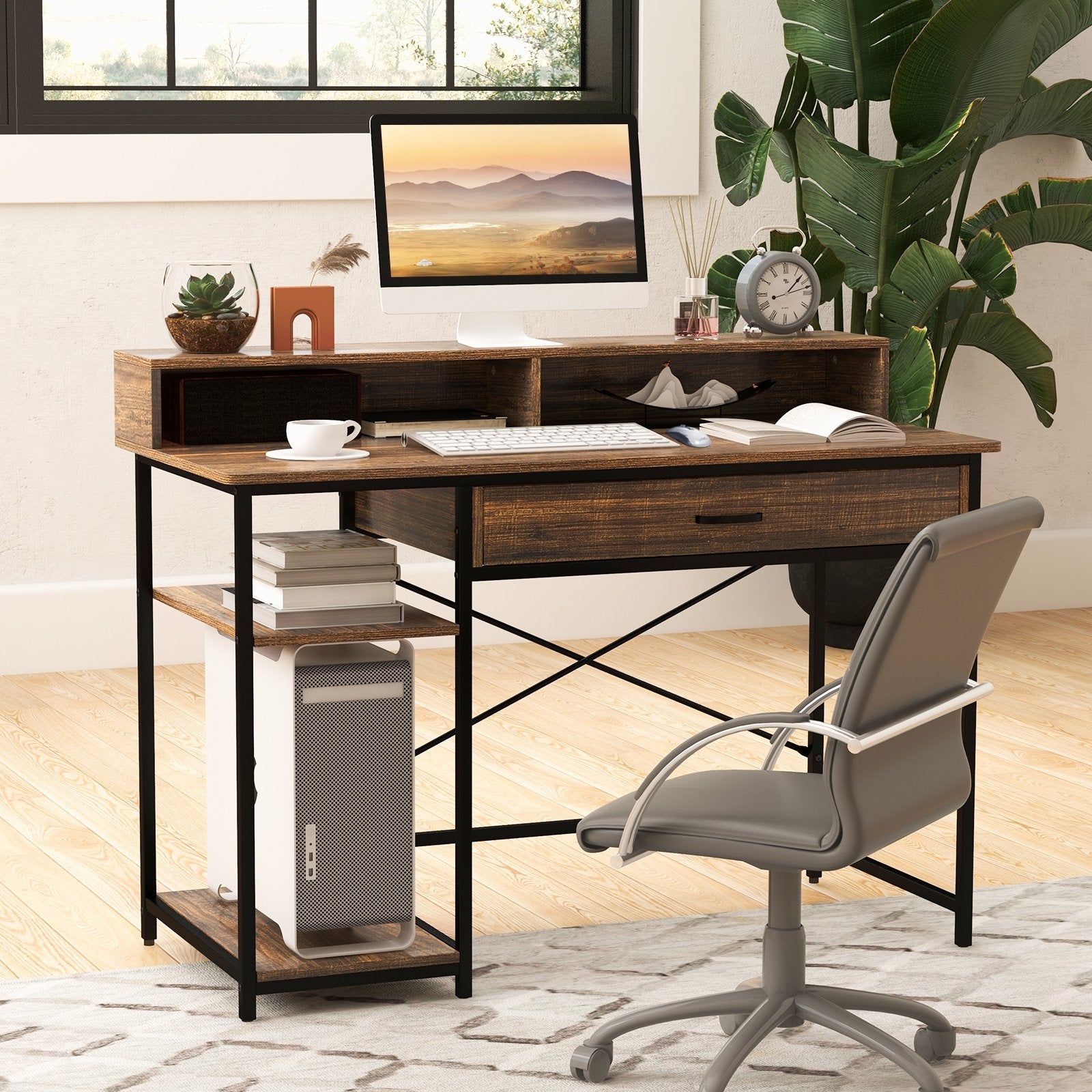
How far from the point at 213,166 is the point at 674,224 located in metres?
1.34

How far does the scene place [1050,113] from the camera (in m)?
5.60

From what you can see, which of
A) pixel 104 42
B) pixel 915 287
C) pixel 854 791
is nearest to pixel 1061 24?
pixel 915 287

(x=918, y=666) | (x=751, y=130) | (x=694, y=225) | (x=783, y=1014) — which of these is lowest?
(x=783, y=1014)

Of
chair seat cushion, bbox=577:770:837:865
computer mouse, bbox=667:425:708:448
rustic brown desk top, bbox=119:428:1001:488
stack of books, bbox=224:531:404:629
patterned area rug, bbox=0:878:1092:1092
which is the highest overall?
computer mouse, bbox=667:425:708:448

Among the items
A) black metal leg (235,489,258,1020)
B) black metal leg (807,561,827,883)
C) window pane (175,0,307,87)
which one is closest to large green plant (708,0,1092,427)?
window pane (175,0,307,87)

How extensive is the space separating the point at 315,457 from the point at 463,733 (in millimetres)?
476

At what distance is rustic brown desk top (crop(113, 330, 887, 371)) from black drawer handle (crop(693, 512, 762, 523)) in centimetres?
37

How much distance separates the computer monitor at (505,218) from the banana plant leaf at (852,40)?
190cm

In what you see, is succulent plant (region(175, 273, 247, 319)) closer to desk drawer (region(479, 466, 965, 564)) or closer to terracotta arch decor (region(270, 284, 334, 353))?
terracotta arch decor (region(270, 284, 334, 353))

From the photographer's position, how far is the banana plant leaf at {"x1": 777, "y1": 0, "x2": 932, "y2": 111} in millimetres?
5105

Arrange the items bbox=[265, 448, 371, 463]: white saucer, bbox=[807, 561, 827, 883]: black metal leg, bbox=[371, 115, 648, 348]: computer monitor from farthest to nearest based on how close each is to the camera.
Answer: bbox=[807, 561, 827, 883]: black metal leg
bbox=[371, 115, 648, 348]: computer monitor
bbox=[265, 448, 371, 463]: white saucer

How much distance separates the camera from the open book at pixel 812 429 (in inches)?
122

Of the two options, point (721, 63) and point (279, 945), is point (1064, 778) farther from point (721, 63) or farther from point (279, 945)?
point (721, 63)

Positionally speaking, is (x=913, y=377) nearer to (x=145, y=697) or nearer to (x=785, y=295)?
(x=785, y=295)
